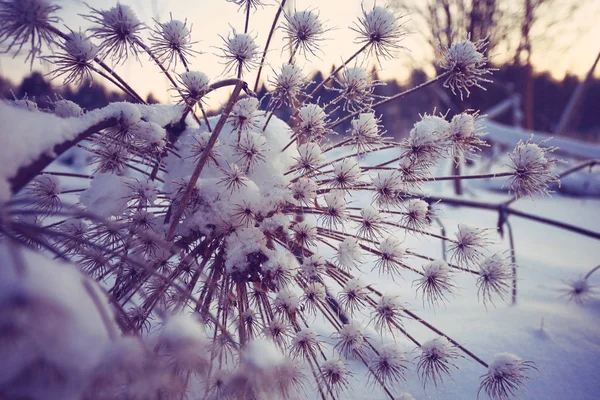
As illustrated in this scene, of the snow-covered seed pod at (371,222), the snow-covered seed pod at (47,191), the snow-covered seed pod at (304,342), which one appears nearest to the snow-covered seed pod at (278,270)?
the snow-covered seed pod at (304,342)

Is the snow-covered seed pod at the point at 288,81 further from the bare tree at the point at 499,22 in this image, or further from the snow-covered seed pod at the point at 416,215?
the bare tree at the point at 499,22

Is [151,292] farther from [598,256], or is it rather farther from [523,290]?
[598,256]

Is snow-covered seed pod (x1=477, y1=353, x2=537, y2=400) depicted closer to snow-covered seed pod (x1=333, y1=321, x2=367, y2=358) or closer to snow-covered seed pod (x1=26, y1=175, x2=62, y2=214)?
snow-covered seed pod (x1=333, y1=321, x2=367, y2=358)

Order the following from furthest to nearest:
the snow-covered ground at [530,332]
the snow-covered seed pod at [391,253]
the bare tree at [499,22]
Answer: the bare tree at [499,22]
the snow-covered ground at [530,332]
the snow-covered seed pod at [391,253]

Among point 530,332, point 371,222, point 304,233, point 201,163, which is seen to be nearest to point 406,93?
point 371,222

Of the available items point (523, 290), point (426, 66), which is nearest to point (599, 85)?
point (426, 66)
